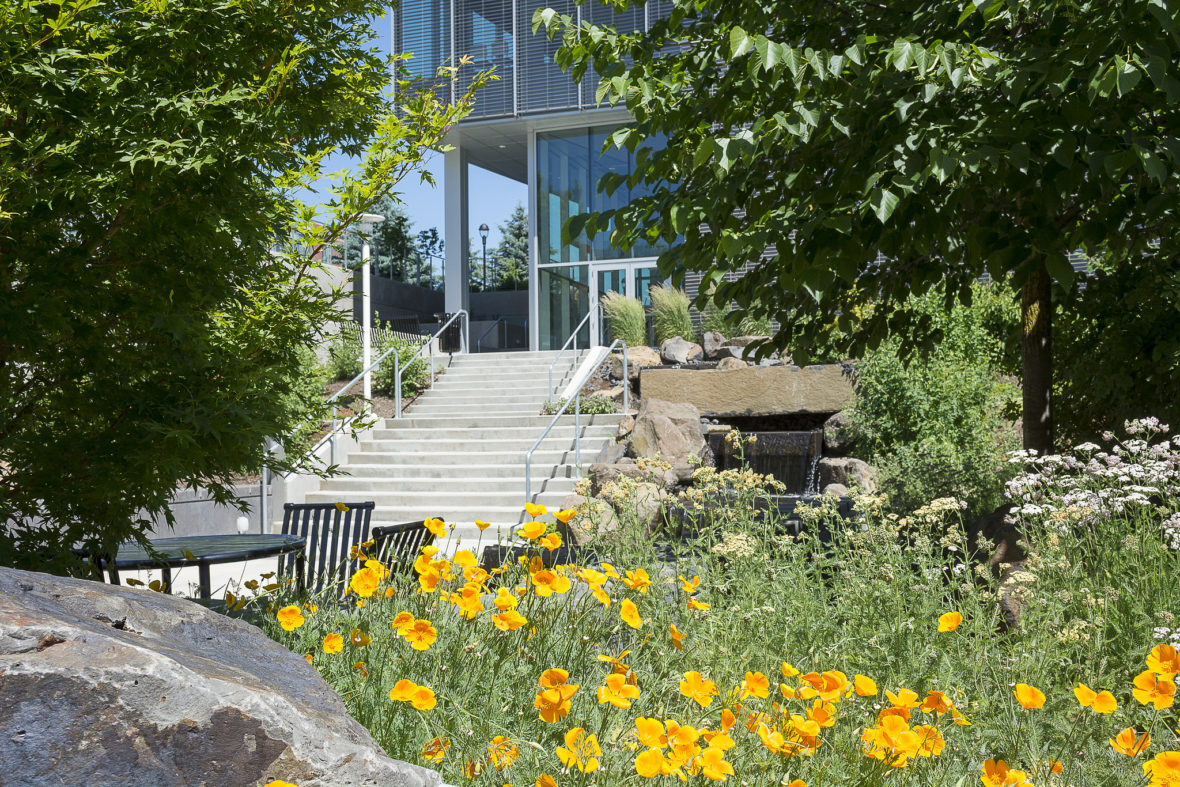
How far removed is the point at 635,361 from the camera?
16625 mm

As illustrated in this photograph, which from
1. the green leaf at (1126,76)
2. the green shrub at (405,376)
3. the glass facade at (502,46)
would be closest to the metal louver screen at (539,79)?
the glass facade at (502,46)

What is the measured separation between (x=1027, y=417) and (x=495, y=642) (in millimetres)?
5046

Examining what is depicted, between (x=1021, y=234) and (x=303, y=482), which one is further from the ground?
(x=1021, y=234)

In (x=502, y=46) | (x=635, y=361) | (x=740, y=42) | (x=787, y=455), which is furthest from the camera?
(x=502, y=46)

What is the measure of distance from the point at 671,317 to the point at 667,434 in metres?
6.77

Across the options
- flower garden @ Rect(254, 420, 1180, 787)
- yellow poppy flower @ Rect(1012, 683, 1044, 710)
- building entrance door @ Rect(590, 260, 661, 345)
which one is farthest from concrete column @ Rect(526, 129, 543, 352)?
yellow poppy flower @ Rect(1012, 683, 1044, 710)

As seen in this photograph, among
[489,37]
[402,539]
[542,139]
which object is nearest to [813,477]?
[402,539]

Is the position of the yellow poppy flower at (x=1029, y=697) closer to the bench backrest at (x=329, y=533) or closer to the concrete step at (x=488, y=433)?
the bench backrest at (x=329, y=533)

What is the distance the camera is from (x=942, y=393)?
36.0ft

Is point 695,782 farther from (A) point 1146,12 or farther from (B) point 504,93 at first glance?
(B) point 504,93

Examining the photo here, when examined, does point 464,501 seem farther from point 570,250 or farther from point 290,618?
→ point 570,250

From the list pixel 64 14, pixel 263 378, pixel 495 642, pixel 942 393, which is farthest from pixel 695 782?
pixel 942 393

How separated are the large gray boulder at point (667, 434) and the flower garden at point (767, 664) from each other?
7.71m

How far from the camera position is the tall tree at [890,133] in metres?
3.10
